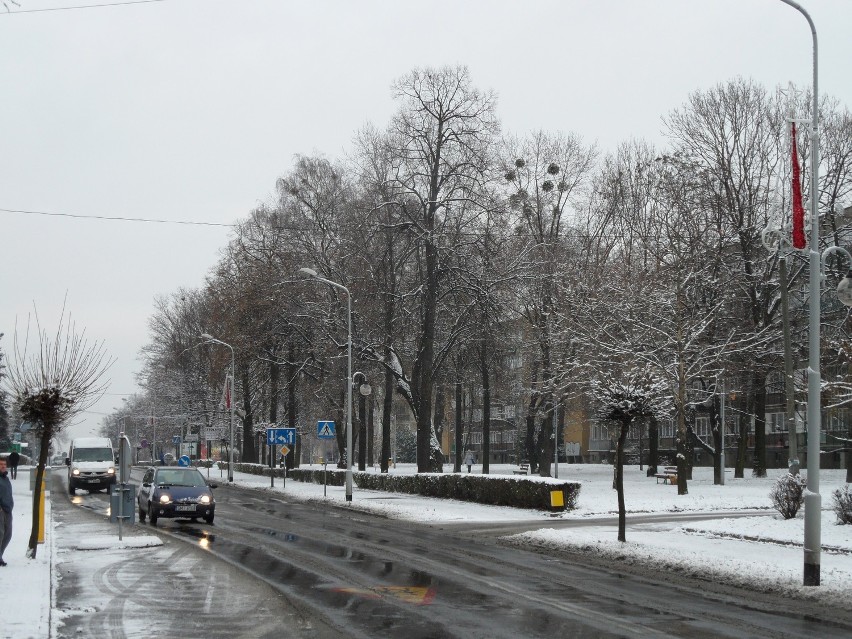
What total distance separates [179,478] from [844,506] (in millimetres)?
17181

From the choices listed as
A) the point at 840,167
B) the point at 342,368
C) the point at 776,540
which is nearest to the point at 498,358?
the point at 342,368

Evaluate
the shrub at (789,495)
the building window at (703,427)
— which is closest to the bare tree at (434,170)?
the shrub at (789,495)

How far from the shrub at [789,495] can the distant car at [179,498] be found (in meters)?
14.3

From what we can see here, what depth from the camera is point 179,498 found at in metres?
27.8

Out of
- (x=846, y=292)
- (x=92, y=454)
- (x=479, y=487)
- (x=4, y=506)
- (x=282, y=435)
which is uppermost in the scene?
(x=846, y=292)

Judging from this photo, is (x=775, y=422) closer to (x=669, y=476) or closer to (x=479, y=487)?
(x=669, y=476)

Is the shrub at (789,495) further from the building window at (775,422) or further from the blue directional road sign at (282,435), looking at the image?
the building window at (775,422)

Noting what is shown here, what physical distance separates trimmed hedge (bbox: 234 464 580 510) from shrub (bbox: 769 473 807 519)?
8.55m

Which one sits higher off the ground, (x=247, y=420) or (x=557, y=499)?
(x=247, y=420)

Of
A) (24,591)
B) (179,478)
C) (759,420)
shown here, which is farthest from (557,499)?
(24,591)

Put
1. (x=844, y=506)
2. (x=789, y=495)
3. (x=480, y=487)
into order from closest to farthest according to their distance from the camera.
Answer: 1. (x=844, y=506)
2. (x=789, y=495)
3. (x=480, y=487)

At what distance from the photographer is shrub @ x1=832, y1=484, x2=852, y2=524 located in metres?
21.6

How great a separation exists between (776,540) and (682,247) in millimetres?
24140

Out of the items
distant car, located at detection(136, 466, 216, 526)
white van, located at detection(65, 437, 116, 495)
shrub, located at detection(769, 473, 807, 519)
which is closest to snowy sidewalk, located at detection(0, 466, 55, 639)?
distant car, located at detection(136, 466, 216, 526)
